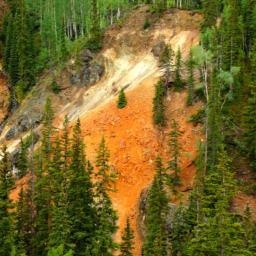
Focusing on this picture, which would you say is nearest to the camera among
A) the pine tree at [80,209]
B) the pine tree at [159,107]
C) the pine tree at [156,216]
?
the pine tree at [80,209]

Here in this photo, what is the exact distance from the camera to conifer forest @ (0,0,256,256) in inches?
1555

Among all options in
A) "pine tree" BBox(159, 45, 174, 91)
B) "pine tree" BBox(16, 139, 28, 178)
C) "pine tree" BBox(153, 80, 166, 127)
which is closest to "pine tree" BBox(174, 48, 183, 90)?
"pine tree" BBox(159, 45, 174, 91)

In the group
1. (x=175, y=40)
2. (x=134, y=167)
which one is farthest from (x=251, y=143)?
(x=175, y=40)

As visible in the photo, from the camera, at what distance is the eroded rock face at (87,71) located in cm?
7600

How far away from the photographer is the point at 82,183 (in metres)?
42.2

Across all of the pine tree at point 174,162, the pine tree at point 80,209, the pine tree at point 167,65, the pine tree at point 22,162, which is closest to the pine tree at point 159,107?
the pine tree at point 167,65

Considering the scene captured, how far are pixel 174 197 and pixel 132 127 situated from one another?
1380 cm

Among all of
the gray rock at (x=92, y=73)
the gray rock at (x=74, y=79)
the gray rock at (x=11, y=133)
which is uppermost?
the gray rock at (x=92, y=73)

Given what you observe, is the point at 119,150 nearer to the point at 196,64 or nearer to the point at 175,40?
the point at 196,64

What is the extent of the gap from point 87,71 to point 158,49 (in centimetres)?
1069

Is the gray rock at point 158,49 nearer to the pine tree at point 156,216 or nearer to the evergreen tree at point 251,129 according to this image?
the evergreen tree at point 251,129

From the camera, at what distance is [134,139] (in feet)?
205

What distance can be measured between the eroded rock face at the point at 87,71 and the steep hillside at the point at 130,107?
0.80 m

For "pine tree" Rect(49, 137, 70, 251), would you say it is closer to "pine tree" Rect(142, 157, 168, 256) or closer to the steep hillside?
"pine tree" Rect(142, 157, 168, 256)
